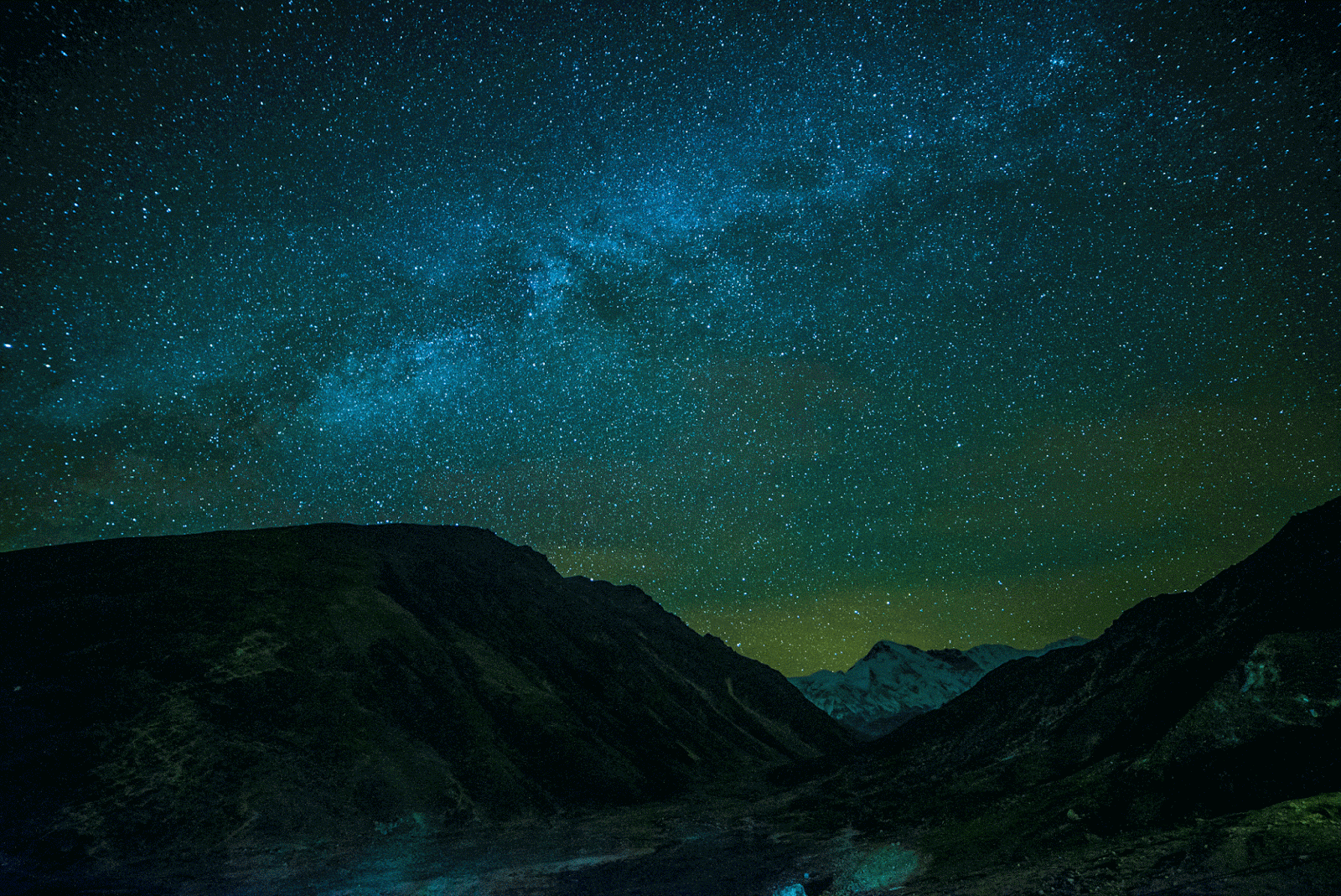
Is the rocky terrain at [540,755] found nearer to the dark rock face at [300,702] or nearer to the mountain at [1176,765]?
the mountain at [1176,765]

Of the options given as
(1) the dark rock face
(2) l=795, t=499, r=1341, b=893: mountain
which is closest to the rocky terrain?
(2) l=795, t=499, r=1341, b=893: mountain

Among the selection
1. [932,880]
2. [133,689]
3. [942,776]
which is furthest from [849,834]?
[133,689]

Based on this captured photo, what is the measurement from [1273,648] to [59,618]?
9013 centimetres

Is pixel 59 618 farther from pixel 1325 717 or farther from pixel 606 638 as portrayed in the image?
pixel 1325 717

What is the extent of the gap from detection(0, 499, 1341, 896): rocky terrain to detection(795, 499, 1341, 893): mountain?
14cm

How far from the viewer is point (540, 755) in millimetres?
68312

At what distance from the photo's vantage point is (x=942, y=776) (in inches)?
1890

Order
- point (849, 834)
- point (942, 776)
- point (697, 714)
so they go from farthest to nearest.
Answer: point (697, 714) < point (942, 776) < point (849, 834)

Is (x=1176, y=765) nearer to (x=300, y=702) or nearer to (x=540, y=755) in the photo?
(x=540, y=755)

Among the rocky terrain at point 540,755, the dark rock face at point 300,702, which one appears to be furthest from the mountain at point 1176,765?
the dark rock face at point 300,702

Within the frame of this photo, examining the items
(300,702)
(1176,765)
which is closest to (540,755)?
(300,702)

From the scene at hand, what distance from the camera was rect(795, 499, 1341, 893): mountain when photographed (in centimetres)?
1914

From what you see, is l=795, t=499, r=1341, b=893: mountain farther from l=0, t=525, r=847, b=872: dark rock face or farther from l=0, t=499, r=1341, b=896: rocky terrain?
l=0, t=525, r=847, b=872: dark rock face

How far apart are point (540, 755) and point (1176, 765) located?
57.3m
